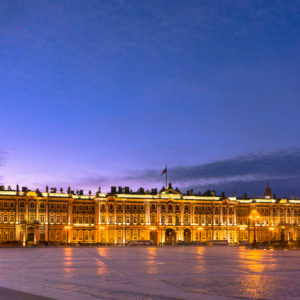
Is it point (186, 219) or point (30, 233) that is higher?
point (186, 219)

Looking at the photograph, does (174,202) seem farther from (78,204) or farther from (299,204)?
(299,204)

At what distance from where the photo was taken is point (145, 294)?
15.8 metres

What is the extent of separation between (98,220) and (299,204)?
52335 millimetres

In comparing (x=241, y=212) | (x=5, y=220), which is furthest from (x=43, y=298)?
(x=241, y=212)

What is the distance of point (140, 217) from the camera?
118 m

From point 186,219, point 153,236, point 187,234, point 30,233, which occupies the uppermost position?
point 186,219

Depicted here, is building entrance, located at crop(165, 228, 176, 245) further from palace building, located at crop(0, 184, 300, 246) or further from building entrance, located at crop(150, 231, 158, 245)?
building entrance, located at crop(150, 231, 158, 245)

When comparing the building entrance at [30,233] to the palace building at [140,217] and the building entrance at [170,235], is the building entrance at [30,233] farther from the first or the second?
the building entrance at [170,235]

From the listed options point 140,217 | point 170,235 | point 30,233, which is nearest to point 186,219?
point 170,235

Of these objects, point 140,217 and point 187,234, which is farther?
point 187,234

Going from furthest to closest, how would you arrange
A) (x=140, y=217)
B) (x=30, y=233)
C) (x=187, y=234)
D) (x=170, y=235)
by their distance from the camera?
(x=187, y=234)
(x=170, y=235)
(x=140, y=217)
(x=30, y=233)

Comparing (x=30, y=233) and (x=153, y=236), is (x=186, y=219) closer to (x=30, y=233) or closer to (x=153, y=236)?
(x=153, y=236)

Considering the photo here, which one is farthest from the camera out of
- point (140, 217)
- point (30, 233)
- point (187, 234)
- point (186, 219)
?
point (186, 219)

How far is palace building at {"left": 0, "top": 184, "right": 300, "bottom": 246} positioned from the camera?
4264 inches
